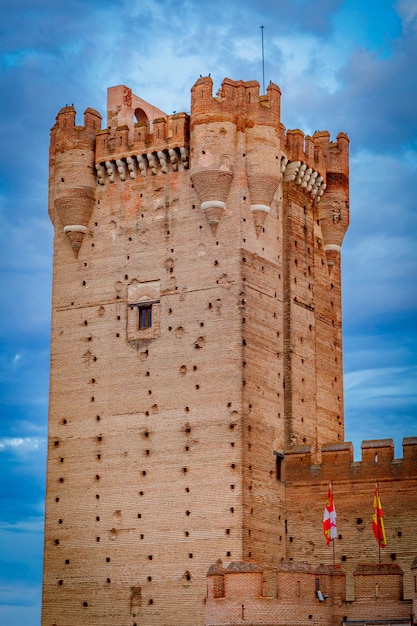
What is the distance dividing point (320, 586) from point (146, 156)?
18.2m

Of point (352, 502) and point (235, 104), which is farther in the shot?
point (235, 104)

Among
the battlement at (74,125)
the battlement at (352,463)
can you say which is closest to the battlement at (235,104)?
the battlement at (74,125)

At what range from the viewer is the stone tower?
46219 millimetres

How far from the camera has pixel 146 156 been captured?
50.0 m

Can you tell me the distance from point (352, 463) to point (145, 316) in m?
8.37

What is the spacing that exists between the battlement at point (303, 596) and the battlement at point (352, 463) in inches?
344

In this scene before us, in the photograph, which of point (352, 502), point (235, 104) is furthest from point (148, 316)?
point (352, 502)

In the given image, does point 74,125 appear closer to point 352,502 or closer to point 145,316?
point 145,316

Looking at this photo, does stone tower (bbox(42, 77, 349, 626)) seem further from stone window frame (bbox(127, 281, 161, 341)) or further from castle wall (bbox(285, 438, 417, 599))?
castle wall (bbox(285, 438, 417, 599))

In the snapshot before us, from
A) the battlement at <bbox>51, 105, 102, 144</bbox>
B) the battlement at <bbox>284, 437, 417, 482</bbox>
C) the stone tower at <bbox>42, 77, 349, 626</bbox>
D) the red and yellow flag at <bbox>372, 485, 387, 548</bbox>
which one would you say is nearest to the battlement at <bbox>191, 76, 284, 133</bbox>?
the stone tower at <bbox>42, 77, 349, 626</bbox>

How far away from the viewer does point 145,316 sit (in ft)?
161

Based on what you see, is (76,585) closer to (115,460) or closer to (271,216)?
(115,460)

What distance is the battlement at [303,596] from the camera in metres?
36.8

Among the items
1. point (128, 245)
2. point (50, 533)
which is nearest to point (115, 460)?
point (50, 533)
